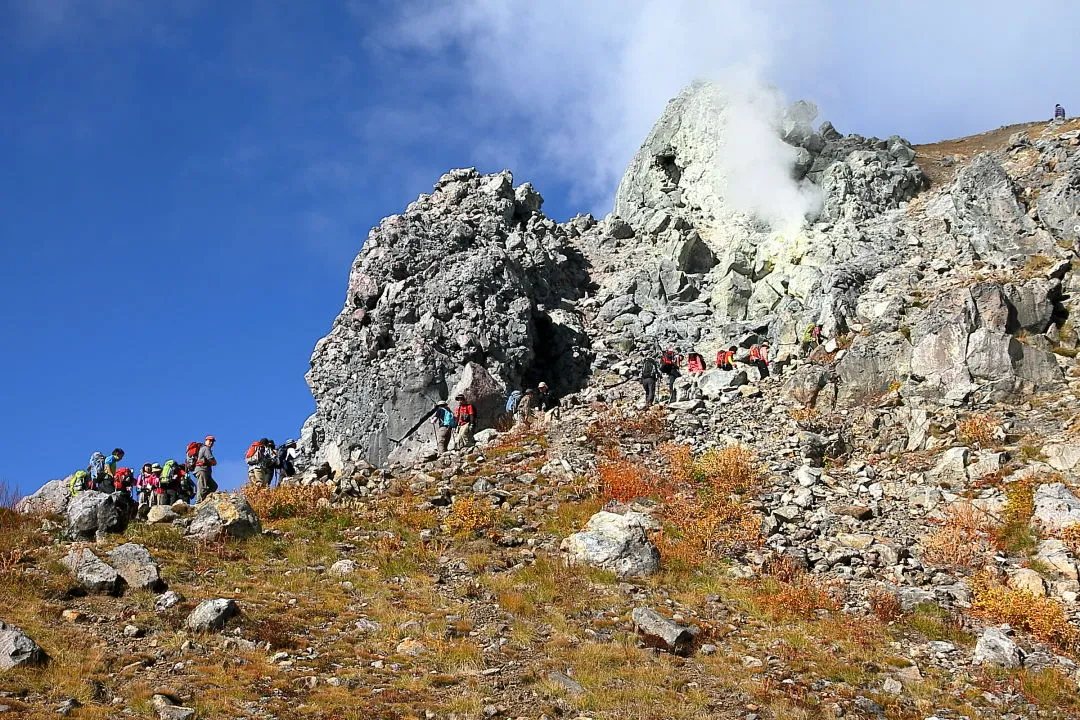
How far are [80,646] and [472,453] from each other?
15837mm

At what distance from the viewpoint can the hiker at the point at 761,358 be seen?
32031 mm

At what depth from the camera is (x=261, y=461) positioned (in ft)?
85.8

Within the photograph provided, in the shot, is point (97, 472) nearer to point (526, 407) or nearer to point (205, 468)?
point (205, 468)

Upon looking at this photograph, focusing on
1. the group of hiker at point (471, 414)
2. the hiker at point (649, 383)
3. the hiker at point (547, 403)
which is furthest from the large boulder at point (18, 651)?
the hiker at point (649, 383)

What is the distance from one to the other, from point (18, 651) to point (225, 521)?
728 cm

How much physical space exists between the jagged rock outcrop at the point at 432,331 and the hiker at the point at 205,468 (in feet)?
30.1

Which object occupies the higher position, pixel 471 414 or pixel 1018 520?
pixel 471 414

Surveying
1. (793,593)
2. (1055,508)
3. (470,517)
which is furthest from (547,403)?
(1055,508)

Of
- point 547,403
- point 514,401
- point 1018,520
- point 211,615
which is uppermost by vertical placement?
point 514,401

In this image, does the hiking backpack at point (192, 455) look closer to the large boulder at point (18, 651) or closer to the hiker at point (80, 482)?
the hiker at point (80, 482)

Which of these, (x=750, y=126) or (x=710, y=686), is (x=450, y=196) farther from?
(x=710, y=686)

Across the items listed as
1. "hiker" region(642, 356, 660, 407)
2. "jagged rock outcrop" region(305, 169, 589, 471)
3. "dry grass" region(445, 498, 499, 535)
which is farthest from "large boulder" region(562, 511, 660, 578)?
"jagged rock outcrop" region(305, 169, 589, 471)

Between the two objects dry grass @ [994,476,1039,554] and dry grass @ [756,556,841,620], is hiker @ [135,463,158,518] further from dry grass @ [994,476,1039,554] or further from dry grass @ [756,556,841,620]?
dry grass @ [994,476,1039,554]

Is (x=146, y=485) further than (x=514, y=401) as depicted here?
No
